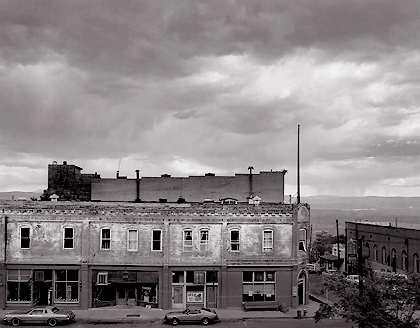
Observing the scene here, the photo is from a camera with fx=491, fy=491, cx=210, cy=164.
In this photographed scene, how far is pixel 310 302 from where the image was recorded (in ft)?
147

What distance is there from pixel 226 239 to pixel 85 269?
1200 centimetres

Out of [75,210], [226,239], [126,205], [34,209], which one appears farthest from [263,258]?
[34,209]

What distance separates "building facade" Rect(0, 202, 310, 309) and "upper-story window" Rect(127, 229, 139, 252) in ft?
0.28

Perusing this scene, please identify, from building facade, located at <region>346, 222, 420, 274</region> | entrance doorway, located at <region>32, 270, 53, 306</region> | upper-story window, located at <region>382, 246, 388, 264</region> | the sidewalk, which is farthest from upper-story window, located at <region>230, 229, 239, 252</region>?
upper-story window, located at <region>382, 246, 388, 264</region>

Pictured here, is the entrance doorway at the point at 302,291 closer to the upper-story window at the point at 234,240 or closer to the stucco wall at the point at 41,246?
the upper-story window at the point at 234,240

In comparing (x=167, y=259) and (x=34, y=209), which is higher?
(x=34, y=209)

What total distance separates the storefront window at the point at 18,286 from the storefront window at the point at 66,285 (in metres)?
2.31

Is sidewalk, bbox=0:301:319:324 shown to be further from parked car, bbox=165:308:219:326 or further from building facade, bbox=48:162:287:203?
building facade, bbox=48:162:287:203

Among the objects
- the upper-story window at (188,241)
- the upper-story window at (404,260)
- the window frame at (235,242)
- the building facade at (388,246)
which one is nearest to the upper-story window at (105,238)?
the upper-story window at (188,241)

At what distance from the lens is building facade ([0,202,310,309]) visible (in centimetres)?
4097

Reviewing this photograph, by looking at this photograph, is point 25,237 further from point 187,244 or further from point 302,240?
point 302,240

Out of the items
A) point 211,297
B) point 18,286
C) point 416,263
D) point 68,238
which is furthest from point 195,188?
point 416,263

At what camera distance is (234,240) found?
136ft

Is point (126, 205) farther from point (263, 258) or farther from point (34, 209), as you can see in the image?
point (263, 258)
